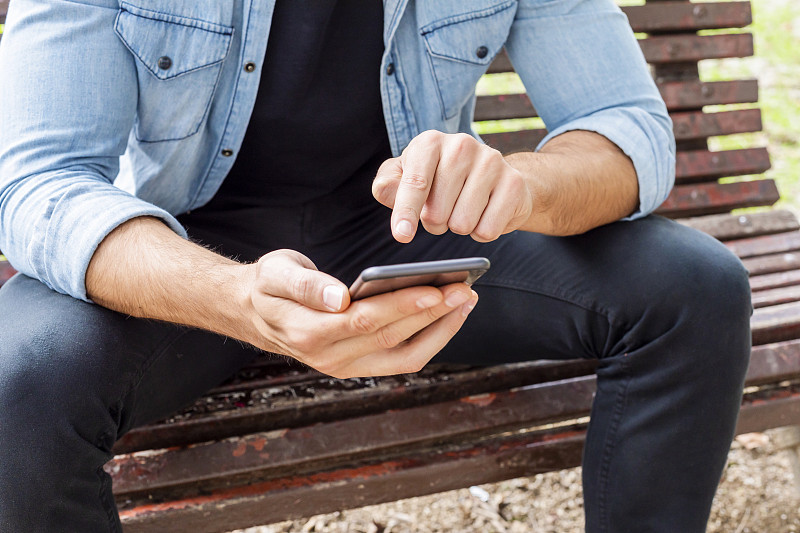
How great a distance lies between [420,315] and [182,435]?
2.73 ft

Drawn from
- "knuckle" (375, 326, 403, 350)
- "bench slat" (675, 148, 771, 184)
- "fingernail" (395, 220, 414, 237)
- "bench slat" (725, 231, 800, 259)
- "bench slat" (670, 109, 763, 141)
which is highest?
"fingernail" (395, 220, 414, 237)

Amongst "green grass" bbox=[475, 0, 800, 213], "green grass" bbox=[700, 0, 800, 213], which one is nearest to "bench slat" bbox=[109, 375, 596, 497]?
"green grass" bbox=[475, 0, 800, 213]

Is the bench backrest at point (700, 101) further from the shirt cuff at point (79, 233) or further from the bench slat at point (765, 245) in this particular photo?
the shirt cuff at point (79, 233)

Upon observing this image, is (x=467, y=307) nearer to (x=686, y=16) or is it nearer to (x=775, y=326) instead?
(x=775, y=326)

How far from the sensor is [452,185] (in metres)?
1.30

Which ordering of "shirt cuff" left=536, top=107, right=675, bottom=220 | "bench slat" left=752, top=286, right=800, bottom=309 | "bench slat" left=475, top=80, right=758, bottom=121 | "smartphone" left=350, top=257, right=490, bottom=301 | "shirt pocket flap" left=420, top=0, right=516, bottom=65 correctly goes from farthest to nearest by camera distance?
1. "bench slat" left=475, top=80, right=758, bottom=121
2. "bench slat" left=752, top=286, right=800, bottom=309
3. "shirt pocket flap" left=420, top=0, right=516, bottom=65
4. "shirt cuff" left=536, top=107, right=675, bottom=220
5. "smartphone" left=350, top=257, right=490, bottom=301

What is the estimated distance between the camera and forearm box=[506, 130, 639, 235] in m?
1.59

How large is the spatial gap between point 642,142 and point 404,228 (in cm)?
79

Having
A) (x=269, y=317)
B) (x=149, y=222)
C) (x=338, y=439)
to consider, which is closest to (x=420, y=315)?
(x=269, y=317)

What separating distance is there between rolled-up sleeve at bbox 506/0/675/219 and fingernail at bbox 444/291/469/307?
29.8 inches

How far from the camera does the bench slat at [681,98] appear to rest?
275 cm

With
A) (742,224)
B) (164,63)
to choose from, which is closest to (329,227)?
(164,63)

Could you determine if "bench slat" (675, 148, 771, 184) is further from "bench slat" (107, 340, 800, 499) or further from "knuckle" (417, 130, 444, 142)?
"knuckle" (417, 130, 444, 142)

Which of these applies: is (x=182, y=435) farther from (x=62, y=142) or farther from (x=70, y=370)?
(x=62, y=142)
